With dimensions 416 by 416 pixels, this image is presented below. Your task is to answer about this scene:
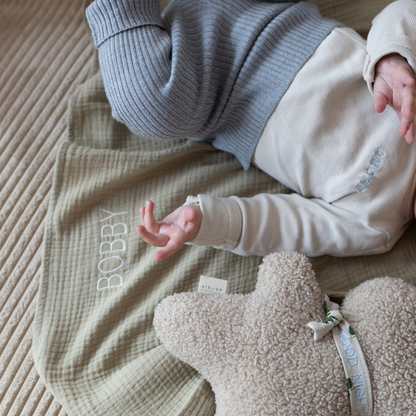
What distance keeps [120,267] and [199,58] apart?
0.48 meters

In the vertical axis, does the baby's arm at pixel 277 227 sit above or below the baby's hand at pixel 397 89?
below

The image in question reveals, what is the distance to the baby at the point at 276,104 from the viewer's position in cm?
77

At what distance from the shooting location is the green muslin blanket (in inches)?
31.8

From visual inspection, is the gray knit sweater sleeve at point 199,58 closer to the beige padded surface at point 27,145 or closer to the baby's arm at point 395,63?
the baby's arm at point 395,63

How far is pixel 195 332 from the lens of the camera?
2.31 feet

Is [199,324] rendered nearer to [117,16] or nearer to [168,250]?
[168,250]

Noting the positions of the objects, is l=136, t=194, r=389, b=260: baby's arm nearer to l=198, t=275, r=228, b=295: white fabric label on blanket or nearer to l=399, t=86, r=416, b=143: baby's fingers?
l=198, t=275, r=228, b=295: white fabric label on blanket

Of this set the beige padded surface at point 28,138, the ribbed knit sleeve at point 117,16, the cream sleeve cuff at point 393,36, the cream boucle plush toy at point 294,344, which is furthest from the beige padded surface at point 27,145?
the cream sleeve cuff at point 393,36

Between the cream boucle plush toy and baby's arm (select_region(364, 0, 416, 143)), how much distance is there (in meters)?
0.31

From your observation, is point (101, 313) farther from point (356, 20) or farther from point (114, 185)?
Result: point (356, 20)

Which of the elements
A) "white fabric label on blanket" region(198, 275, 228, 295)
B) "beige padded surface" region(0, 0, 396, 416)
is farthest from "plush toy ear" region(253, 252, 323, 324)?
"beige padded surface" region(0, 0, 396, 416)

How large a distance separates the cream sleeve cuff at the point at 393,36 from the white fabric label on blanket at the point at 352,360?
437 mm

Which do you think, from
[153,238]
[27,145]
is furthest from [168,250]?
[27,145]

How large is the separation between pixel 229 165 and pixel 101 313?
1.44ft
